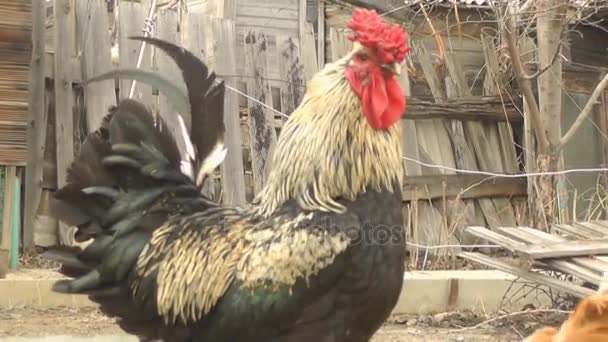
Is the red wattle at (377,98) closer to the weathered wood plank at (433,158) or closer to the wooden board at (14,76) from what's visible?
the wooden board at (14,76)

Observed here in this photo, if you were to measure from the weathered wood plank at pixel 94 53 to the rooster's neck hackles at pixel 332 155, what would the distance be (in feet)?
11.0

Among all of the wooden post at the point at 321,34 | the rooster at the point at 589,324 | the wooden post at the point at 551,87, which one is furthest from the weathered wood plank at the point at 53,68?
the rooster at the point at 589,324

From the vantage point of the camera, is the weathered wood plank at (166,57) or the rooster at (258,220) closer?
the rooster at (258,220)

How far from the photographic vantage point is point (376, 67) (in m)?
3.54

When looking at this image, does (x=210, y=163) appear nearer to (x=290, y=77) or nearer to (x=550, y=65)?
(x=290, y=77)

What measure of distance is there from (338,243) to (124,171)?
3.77 feet

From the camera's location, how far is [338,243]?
3260mm

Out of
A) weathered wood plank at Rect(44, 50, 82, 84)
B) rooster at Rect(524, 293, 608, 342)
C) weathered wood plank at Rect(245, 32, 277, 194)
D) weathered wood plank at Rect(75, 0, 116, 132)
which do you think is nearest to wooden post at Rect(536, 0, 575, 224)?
weathered wood plank at Rect(245, 32, 277, 194)

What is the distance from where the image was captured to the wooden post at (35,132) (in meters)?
6.64

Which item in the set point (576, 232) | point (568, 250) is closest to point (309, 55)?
point (576, 232)

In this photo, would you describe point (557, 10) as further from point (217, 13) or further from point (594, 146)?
point (217, 13)

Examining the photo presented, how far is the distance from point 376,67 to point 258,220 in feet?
2.65

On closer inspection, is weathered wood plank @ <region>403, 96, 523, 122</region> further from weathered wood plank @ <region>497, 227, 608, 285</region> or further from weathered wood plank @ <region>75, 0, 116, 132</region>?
weathered wood plank @ <region>75, 0, 116, 132</region>

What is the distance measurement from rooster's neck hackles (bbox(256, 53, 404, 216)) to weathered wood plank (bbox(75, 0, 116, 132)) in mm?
3361
